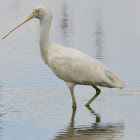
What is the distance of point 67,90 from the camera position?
44.2 feet

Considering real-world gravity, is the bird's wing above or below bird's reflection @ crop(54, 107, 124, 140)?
above

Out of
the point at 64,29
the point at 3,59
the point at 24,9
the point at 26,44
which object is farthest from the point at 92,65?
the point at 24,9

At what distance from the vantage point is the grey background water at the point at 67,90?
10.5m

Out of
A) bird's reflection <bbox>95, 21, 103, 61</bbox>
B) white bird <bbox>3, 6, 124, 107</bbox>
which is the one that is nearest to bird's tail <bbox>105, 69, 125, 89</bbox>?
white bird <bbox>3, 6, 124, 107</bbox>

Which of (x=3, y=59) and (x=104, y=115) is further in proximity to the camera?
(x=3, y=59)

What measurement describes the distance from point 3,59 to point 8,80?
3.03m

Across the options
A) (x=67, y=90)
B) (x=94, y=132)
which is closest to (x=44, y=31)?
(x=67, y=90)

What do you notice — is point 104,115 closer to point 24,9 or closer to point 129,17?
point 129,17

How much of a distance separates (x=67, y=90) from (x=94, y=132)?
3242 mm

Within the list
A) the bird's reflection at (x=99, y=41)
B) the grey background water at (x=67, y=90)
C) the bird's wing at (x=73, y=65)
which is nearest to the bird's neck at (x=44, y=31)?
the bird's wing at (x=73, y=65)

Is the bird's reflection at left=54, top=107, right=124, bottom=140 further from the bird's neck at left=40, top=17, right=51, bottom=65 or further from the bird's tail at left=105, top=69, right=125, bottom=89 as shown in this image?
the bird's neck at left=40, top=17, right=51, bottom=65

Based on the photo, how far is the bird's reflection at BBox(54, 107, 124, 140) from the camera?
9.97m

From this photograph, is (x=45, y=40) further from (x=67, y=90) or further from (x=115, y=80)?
(x=115, y=80)

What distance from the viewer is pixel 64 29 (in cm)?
2345
